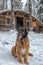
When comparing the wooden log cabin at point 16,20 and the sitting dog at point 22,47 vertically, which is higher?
the sitting dog at point 22,47

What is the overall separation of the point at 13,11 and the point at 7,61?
54.5 ft

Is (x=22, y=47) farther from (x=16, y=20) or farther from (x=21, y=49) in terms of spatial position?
(x=16, y=20)

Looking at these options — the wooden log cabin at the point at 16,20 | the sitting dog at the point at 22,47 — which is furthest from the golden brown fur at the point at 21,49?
the wooden log cabin at the point at 16,20

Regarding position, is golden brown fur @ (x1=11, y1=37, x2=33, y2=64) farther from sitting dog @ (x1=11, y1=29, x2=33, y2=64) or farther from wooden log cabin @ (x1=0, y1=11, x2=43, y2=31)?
wooden log cabin @ (x1=0, y1=11, x2=43, y2=31)

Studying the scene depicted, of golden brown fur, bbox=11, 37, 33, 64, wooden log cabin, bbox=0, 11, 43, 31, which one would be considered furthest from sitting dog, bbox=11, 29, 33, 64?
wooden log cabin, bbox=0, 11, 43, 31

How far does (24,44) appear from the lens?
553 cm

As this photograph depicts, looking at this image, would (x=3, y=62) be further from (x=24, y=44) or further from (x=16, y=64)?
(x=24, y=44)

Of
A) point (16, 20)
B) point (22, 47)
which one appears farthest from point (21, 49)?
point (16, 20)

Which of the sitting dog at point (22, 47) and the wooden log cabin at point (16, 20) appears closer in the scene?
the sitting dog at point (22, 47)

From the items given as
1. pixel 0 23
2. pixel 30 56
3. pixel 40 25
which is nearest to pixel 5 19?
pixel 0 23

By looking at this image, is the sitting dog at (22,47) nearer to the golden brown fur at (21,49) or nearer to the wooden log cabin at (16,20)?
the golden brown fur at (21,49)

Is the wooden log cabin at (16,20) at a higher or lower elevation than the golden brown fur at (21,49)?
lower

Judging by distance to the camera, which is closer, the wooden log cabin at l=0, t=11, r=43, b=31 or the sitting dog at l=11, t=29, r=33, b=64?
the sitting dog at l=11, t=29, r=33, b=64

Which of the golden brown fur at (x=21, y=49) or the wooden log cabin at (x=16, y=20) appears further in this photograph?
the wooden log cabin at (x=16, y=20)
